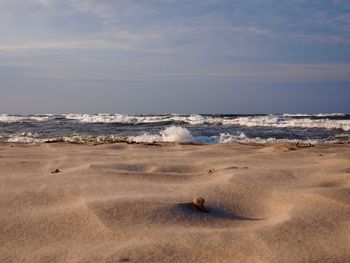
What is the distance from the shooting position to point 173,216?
171 cm

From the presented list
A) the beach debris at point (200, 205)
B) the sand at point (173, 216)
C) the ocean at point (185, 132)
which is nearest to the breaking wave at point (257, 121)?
the ocean at point (185, 132)

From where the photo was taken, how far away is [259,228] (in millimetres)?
1549

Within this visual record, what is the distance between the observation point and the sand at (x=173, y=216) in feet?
Result: 4.37

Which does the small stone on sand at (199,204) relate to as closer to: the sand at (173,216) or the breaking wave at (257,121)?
the sand at (173,216)

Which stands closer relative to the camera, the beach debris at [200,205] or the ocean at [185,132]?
the beach debris at [200,205]

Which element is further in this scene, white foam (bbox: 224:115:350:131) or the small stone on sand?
white foam (bbox: 224:115:350:131)

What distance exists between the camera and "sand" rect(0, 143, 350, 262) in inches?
52.4

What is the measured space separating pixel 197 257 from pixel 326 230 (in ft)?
1.69

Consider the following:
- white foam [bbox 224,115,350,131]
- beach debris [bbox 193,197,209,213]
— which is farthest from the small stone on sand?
white foam [bbox 224,115,350,131]

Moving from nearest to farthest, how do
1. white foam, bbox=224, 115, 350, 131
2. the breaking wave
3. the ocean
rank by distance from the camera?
the ocean, white foam, bbox=224, 115, 350, 131, the breaking wave

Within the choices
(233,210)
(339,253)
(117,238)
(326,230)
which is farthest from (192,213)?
(339,253)

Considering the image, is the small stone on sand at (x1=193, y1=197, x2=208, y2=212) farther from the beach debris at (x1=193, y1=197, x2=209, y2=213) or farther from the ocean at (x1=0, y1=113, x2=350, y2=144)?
the ocean at (x1=0, y1=113, x2=350, y2=144)

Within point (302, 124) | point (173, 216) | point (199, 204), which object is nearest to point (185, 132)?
point (199, 204)

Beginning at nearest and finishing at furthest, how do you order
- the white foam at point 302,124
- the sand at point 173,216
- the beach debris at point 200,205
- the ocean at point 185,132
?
the sand at point 173,216, the beach debris at point 200,205, the ocean at point 185,132, the white foam at point 302,124
